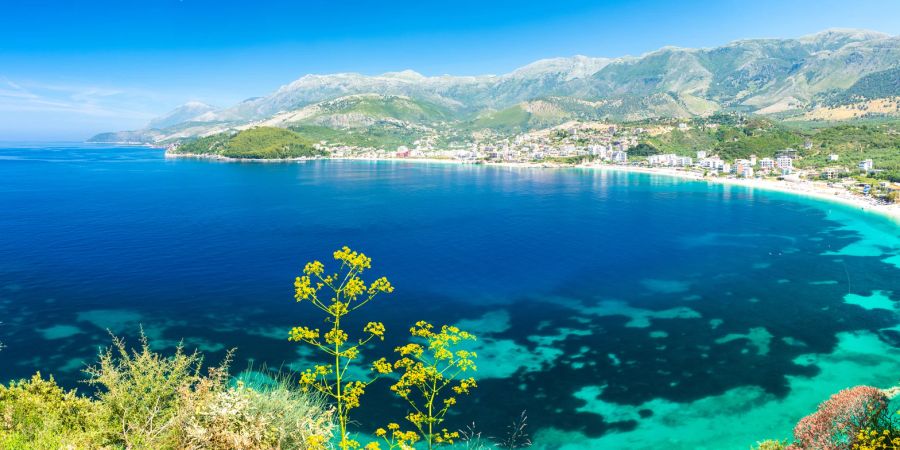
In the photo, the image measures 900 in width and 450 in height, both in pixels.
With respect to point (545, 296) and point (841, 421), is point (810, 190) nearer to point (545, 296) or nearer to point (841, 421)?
point (545, 296)

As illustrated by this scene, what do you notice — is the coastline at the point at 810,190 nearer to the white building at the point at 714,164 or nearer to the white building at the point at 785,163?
the white building at the point at 714,164

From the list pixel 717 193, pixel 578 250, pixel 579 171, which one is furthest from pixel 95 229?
pixel 579 171

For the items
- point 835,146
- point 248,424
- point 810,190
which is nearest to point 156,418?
point 248,424

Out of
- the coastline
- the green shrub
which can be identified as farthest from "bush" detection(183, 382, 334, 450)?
the coastline

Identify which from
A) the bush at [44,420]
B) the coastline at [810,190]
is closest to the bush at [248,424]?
the bush at [44,420]

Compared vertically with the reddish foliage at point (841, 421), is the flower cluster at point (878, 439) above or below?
above

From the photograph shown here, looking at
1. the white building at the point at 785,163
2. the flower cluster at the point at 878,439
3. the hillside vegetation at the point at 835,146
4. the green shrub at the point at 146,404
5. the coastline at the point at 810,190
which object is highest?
the hillside vegetation at the point at 835,146

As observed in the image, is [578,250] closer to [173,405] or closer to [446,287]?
[446,287]
